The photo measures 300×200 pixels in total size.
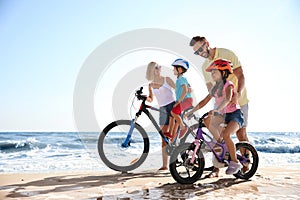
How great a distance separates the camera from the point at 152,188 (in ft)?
11.7

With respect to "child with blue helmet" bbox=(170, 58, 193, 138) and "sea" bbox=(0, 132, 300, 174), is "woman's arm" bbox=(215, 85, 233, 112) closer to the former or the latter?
"child with blue helmet" bbox=(170, 58, 193, 138)

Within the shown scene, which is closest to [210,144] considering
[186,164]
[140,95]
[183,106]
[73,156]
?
[186,164]

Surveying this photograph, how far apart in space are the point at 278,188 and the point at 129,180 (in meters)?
1.91

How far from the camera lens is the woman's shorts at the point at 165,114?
193 inches

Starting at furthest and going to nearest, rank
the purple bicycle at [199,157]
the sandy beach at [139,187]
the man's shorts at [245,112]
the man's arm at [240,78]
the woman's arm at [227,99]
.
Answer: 1. the man's shorts at [245,112]
2. the man's arm at [240,78]
3. the purple bicycle at [199,157]
4. the woman's arm at [227,99]
5. the sandy beach at [139,187]

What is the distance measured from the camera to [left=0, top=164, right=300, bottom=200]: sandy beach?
3.22m

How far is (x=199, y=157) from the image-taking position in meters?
3.92

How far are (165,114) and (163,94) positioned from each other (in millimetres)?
333

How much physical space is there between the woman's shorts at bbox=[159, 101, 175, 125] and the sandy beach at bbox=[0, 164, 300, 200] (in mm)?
846

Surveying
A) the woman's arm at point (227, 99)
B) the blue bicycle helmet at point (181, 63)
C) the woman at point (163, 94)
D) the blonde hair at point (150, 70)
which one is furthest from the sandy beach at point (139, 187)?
the blue bicycle helmet at point (181, 63)

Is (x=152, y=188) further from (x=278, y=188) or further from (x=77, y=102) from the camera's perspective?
(x=77, y=102)

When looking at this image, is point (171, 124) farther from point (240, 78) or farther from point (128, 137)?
point (240, 78)

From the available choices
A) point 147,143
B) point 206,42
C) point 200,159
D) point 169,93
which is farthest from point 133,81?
point 200,159

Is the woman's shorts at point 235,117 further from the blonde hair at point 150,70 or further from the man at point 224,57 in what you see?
the blonde hair at point 150,70
